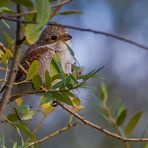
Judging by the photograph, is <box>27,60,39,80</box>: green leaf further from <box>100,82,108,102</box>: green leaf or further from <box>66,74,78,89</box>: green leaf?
<box>100,82,108,102</box>: green leaf

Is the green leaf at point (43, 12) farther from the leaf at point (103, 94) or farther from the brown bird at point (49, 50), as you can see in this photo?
the brown bird at point (49, 50)

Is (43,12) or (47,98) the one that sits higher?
(43,12)

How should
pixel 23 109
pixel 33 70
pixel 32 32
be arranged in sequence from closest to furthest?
pixel 32 32 < pixel 33 70 < pixel 23 109

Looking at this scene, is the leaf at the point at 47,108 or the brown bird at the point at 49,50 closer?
the leaf at the point at 47,108

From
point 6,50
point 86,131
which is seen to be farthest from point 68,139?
point 6,50

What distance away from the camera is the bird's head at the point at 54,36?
207 cm

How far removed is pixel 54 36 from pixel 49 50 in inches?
7.4

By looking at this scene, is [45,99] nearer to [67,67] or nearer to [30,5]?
[30,5]

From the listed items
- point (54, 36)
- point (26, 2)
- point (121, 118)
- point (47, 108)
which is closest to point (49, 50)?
point (54, 36)

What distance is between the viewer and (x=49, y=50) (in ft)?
6.68

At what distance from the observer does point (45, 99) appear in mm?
1146

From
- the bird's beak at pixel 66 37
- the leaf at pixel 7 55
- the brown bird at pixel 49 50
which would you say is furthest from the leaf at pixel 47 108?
the bird's beak at pixel 66 37

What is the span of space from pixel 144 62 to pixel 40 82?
7.97 meters

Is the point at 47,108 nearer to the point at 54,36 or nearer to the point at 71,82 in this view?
the point at 71,82
